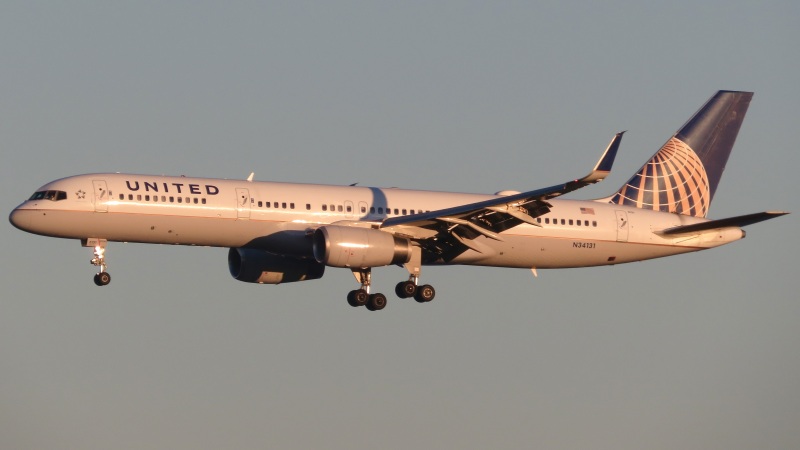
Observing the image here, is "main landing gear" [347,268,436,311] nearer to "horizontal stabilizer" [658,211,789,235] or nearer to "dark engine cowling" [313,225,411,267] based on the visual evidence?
"dark engine cowling" [313,225,411,267]

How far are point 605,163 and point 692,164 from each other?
68.2 feet

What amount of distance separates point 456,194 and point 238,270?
9.94 m

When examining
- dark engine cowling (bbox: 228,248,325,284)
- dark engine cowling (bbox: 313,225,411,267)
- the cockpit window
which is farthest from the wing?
the cockpit window

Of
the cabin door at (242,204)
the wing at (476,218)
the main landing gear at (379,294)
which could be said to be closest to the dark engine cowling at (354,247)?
the wing at (476,218)

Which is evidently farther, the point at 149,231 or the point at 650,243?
the point at 650,243

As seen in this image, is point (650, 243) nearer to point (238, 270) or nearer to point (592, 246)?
point (592, 246)

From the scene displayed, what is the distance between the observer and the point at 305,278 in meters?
68.4

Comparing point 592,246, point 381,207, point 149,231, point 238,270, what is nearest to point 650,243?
point 592,246

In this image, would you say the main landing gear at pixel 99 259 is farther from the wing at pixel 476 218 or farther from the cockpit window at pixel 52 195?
the wing at pixel 476 218

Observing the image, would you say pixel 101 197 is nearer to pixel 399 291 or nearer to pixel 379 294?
pixel 379 294

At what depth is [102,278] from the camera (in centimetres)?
6222

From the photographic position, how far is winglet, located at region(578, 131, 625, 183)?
53781mm

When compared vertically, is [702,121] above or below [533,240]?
above

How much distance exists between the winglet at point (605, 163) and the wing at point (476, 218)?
7.81 feet
